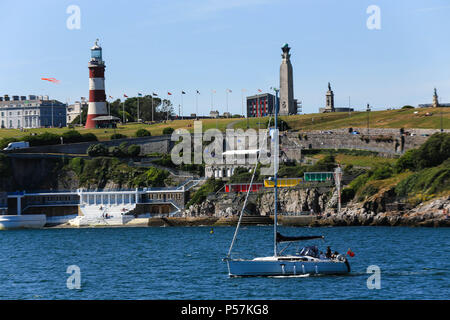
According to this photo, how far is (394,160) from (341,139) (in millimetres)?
15371

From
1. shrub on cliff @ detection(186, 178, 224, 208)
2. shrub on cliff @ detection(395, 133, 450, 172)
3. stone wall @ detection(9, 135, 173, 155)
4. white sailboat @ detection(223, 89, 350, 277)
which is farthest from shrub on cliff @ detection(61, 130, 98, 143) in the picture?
white sailboat @ detection(223, 89, 350, 277)

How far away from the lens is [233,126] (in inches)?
5787

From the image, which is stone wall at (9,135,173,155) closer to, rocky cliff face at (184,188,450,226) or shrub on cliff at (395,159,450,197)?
rocky cliff face at (184,188,450,226)

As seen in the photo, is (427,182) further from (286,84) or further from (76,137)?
(76,137)

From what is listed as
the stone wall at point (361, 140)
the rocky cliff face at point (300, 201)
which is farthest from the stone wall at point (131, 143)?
Result: the rocky cliff face at point (300, 201)

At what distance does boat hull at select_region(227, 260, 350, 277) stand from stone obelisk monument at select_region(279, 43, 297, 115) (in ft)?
342

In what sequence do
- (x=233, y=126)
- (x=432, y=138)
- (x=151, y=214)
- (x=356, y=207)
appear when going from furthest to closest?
1. (x=233, y=126)
2. (x=151, y=214)
3. (x=432, y=138)
4. (x=356, y=207)

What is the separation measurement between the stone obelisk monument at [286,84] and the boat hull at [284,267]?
10417 centimetres

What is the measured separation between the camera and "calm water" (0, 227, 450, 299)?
40.0 meters

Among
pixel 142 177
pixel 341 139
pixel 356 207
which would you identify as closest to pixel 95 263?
pixel 356 207

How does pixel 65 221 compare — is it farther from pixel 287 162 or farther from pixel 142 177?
pixel 287 162

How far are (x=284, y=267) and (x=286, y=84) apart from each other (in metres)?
107

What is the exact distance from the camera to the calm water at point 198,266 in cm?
4000

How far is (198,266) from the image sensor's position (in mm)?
52750
